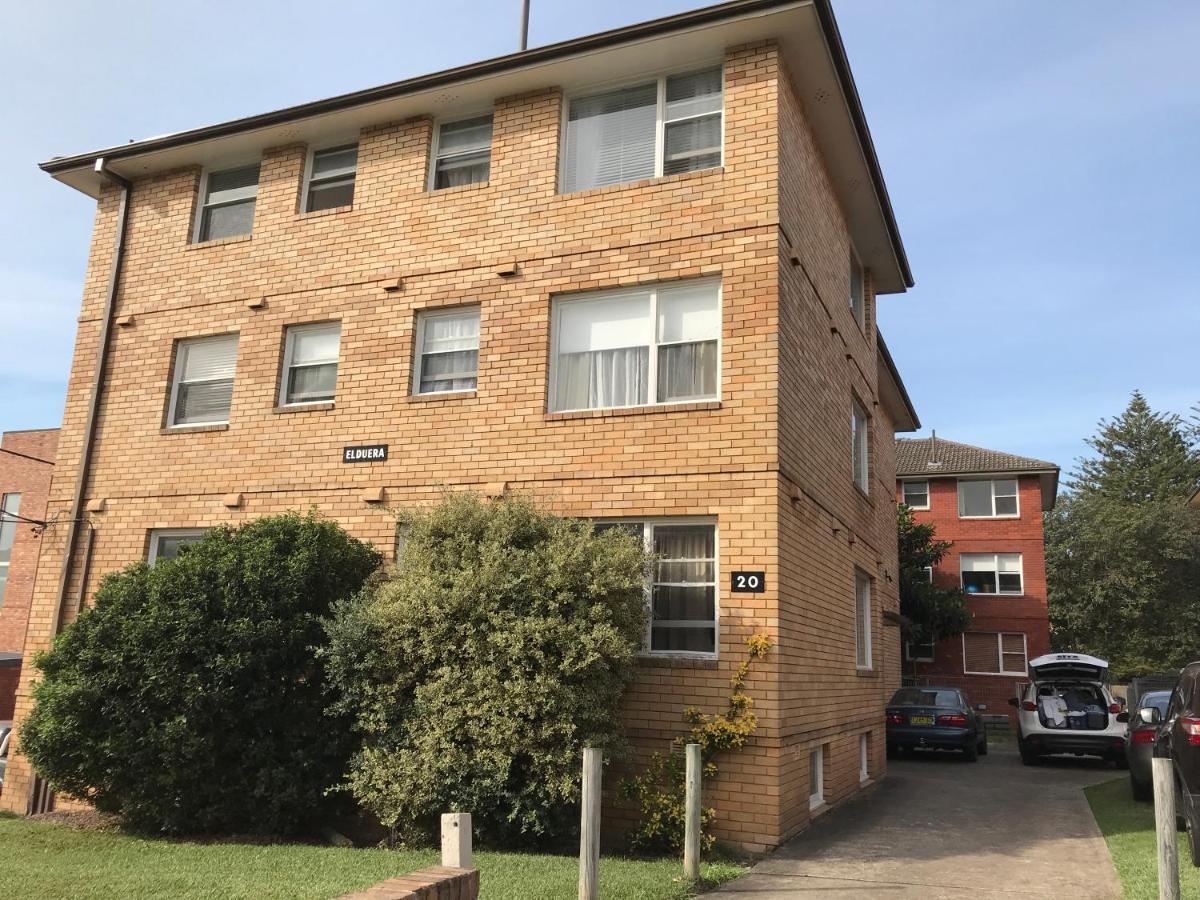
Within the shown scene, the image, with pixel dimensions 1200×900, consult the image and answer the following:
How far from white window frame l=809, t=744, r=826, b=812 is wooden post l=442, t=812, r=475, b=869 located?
22.7 ft

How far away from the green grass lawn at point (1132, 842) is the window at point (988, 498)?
2203 centimetres

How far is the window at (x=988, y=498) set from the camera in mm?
35656

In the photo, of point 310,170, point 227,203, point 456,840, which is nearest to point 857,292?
point 310,170

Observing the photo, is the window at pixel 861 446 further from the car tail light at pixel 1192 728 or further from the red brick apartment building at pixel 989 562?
the red brick apartment building at pixel 989 562

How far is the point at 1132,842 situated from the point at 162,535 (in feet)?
38.9

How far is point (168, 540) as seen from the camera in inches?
505

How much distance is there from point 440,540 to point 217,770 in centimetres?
317

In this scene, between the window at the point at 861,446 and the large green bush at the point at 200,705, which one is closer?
the large green bush at the point at 200,705

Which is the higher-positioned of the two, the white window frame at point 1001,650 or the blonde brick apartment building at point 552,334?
the blonde brick apartment building at point 552,334

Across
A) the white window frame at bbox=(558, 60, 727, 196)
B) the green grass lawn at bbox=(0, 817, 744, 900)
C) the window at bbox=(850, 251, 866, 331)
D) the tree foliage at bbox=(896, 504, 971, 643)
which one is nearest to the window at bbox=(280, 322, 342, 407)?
the white window frame at bbox=(558, 60, 727, 196)

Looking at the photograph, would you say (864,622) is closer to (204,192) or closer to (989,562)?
(204,192)

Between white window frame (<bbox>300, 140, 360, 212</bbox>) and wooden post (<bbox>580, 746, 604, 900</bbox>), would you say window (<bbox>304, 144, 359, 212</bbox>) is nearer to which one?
white window frame (<bbox>300, 140, 360, 212</bbox>)

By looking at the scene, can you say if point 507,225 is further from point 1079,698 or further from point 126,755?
point 1079,698

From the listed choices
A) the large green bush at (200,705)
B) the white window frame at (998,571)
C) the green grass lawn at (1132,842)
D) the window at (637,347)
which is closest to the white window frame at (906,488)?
the white window frame at (998,571)
